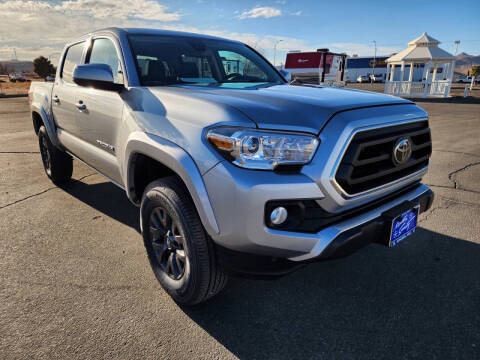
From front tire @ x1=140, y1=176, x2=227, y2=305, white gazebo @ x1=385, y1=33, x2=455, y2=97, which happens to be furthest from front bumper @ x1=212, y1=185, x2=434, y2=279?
white gazebo @ x1=385, y1=33, x2=455, y2=97

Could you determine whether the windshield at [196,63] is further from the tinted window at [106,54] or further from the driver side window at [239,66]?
the tinted window at [106,54]

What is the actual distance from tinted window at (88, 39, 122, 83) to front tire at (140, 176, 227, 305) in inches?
47.0

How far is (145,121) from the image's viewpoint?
236cm

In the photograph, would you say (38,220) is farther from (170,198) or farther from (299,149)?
(299,149)

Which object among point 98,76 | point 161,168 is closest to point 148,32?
point 98,76

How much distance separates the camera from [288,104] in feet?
6.48

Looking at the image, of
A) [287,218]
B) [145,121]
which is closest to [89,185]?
[145,121]

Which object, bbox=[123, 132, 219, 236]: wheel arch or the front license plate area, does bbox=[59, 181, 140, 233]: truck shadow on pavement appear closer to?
bbox=[123, 132, 219, 236]: wheel arch

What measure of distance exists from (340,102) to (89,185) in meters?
4.01

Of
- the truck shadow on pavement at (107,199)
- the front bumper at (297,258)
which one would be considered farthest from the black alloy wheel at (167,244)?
the truck shadow on pavement at (107,199)

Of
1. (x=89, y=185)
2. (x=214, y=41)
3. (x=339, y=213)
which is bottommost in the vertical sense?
(x=89, y=185)

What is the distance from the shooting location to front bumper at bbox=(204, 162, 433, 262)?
174cm

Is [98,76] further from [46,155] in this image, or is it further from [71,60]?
[46,155]

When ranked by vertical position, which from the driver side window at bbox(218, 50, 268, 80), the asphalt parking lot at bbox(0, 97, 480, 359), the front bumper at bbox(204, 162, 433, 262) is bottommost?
the asphalt parking lot at bbox(0, 97, 480, 359)
